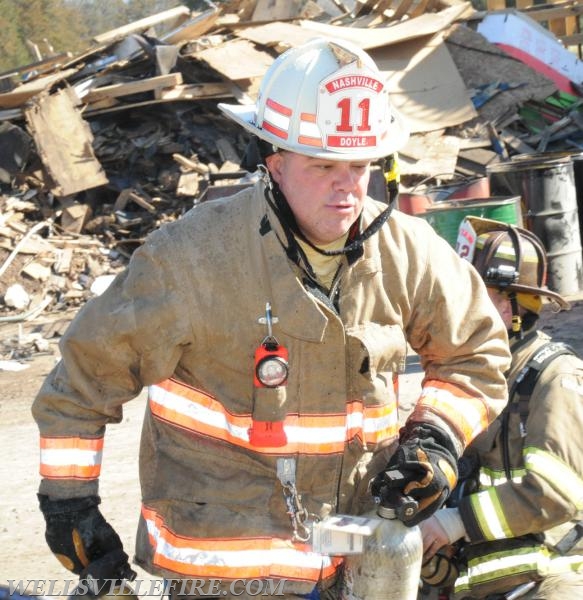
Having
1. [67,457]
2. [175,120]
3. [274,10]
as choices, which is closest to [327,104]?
[67,457]

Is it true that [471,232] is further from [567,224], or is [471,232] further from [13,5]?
[13,5]

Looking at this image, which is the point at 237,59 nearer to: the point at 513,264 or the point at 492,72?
the point at 492,72

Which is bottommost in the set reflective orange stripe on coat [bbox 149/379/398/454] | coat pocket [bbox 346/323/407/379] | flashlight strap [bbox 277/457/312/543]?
flashlight strap [bbox 277/457/312/543]

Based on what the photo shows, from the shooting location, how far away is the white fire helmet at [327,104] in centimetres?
244

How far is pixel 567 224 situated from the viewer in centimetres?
895

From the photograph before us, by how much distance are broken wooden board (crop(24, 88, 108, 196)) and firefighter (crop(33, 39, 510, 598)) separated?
9701 mm

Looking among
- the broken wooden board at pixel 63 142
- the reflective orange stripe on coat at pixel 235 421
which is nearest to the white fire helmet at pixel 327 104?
the reflective orange stripe on coat at pixel 235 421

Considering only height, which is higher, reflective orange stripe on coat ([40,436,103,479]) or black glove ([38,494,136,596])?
reflective orange stripe on coat ([40,436,103,479])

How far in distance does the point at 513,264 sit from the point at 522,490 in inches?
33.0

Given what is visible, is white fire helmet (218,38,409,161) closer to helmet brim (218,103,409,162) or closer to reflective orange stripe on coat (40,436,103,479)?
helmet brim (218,103,409,162)

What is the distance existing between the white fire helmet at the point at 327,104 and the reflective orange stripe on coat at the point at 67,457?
922 millimetres

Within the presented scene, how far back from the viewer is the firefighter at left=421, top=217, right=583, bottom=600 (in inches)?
116

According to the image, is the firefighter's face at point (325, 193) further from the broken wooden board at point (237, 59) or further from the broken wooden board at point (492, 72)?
the broken wooden board at point (492, 72)

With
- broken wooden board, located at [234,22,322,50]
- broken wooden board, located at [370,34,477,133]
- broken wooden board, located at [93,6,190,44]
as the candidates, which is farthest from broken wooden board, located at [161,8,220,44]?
broken wooden board, located at [370,34,477,133]
